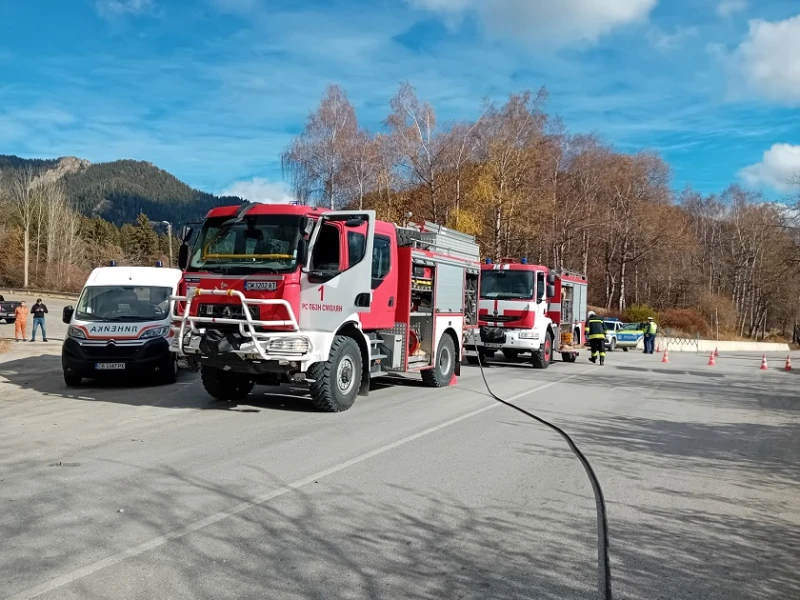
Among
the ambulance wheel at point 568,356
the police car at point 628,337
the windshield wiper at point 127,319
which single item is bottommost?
the ambulance wheel at point 568,356

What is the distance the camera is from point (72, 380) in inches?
490

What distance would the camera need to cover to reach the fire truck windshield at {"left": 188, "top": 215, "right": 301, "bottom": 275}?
380 inches

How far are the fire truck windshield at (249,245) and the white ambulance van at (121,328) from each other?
2.58 metres

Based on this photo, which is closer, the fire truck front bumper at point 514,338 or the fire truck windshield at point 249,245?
the fire truck windshield at point 249,245

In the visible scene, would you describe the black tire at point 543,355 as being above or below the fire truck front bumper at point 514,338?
below

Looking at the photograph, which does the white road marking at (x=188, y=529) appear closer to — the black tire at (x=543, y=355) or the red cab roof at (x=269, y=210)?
the red cab roof at (x=269, y=210)

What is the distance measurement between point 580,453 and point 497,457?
948mm

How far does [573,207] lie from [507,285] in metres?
30.4

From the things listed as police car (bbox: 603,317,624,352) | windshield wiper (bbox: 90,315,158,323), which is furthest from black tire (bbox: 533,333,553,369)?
police car (bbox: 603,317,624,352)

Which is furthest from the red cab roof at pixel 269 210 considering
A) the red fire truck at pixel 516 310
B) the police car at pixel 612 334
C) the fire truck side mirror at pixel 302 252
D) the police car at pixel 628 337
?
the police car at pixel 628 337

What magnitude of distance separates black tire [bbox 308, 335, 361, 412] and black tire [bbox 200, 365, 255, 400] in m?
1.73

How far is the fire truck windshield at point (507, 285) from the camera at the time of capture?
62.2 ft

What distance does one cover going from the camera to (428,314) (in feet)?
42.9

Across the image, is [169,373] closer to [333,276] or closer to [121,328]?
[121,328]
